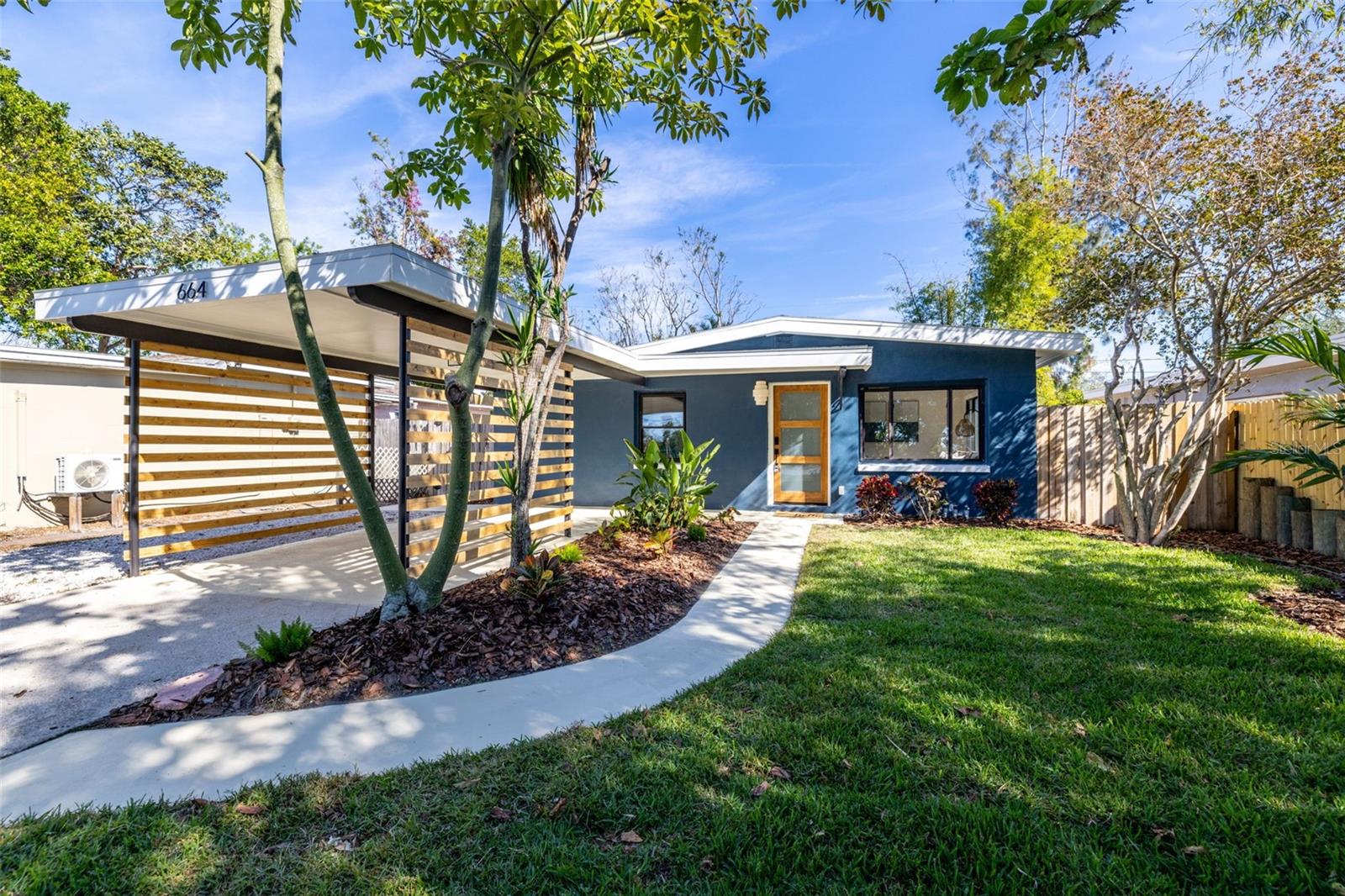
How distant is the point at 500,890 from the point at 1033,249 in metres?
14.3

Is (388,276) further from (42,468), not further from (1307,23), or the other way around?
(42,468)

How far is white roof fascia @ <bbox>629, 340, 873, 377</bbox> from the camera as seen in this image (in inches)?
329

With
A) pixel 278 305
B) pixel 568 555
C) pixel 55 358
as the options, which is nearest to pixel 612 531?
pixel 568 555

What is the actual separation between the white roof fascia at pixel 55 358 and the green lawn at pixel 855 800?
9.46 meters

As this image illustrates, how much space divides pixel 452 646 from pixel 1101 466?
8.94 meters

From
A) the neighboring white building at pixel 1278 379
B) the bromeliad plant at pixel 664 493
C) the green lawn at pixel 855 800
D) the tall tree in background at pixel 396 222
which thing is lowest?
the green lawn at pixel 855 800

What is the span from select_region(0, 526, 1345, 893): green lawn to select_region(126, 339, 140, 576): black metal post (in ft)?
15.8

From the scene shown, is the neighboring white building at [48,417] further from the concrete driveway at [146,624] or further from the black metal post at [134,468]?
the concrete driveway at [146,624]

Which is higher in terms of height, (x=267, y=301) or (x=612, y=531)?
(x=267, y=301)

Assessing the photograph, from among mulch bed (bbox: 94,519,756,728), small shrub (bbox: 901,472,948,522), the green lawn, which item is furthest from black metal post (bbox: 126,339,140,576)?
small shrub (bbox: 901,472,948,522)

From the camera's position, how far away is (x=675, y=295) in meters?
24.5

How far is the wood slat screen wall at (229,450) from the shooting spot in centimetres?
586

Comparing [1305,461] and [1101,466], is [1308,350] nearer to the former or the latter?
[1305,461]

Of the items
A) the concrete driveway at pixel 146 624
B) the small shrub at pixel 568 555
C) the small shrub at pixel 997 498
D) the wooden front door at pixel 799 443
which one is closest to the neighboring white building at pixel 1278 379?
the small shrub at pixel 997 498
